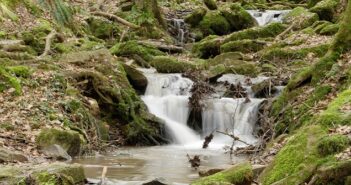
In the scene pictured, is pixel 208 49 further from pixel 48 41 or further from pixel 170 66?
pixel 48 41

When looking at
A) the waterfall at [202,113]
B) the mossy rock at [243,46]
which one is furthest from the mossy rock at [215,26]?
Answer: the waterfall at [202,113]

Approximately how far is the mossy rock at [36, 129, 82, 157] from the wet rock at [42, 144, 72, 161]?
0.13m

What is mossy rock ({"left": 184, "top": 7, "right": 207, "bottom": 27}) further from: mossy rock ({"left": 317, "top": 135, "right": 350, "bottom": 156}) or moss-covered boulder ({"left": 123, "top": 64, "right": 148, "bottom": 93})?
mossy rock ({"left": 317, "top": 135, "right": 350, "bottom": 156})

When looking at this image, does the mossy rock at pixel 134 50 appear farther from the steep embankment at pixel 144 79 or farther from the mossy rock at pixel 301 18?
the mossy rock at pixel 301 18

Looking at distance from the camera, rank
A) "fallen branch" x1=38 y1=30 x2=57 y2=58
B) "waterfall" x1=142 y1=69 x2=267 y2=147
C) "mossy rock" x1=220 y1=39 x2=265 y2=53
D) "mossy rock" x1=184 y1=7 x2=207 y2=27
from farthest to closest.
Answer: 1. "mossy rock" x1=184 y1=7 x2=207 y2=27
2. "mossy rock" x1=220 y1=39 x2=265 y2=53
3. "fallen branch" x1=38 y1=30 x2=57 y2=58
4. "waterfall" x1=142 y1=69 x2=267 y2=147

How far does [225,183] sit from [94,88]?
300 inches

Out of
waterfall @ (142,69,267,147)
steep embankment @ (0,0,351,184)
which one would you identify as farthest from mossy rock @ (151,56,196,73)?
waterfall @ (142,69,267,147)

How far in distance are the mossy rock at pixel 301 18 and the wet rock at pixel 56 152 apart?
577 inches

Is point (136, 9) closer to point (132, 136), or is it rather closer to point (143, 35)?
point (143, 35)

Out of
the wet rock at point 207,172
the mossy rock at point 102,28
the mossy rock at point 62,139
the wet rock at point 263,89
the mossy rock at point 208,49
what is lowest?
the wet rock at point 207,172

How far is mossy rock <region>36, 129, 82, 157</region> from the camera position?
10.1 metres

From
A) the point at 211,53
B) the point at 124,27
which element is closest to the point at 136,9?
the point at 124,27

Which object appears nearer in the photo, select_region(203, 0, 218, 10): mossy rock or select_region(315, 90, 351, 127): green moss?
select_region(315, 90, 351, 127): green moss

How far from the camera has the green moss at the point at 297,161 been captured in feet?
19.7
